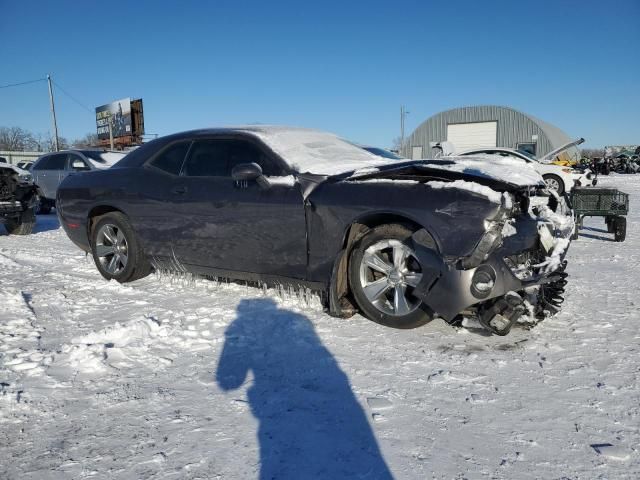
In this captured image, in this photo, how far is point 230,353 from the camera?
9.73ft

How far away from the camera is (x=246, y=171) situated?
366 cm

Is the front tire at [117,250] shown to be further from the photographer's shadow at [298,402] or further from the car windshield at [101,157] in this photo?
the car windshield at [101,157]

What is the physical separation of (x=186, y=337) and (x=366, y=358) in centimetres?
126

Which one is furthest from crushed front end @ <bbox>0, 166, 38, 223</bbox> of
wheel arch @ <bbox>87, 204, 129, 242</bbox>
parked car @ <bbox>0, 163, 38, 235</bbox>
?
wheel arch @ <bbox>87, 204, 129, 242</bbox>

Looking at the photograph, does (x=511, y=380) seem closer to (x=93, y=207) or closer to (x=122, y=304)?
(x=122, y=304)

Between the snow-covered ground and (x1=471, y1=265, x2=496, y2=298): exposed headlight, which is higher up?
(x1=471, y1=265, x2=496, y2=298): exposed headlight

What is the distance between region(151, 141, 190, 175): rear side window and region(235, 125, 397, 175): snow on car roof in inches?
23.5

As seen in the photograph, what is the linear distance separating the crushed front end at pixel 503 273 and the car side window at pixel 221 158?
4.99ft

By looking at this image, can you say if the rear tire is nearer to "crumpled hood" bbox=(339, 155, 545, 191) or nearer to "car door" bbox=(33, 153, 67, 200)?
"car door" bbox=(33, 153, 67, 200)

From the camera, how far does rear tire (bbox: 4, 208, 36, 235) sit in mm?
8789

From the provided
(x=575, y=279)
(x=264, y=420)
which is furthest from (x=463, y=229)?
(x=575, y=279)

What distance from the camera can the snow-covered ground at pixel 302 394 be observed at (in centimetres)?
190

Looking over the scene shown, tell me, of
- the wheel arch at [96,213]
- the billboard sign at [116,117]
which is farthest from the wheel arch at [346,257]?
the billboard sign at [116,117]

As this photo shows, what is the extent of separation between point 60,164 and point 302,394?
38.6ft
